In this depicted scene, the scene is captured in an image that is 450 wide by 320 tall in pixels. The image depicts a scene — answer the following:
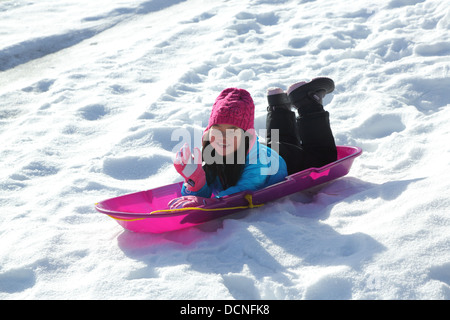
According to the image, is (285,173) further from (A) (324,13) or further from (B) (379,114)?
(A) (324,13)

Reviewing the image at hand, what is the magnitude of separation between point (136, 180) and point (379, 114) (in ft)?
6.13

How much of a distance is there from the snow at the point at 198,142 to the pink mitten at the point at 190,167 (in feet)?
0.77

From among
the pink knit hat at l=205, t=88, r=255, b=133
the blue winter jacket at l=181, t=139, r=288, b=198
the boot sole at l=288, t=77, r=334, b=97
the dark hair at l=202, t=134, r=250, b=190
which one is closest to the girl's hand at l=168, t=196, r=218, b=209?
the blue winter jacket at l=181, t=139, r=288, b=198

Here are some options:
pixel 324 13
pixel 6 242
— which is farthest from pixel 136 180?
pixel 324 13

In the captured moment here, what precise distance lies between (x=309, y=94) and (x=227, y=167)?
0.70m

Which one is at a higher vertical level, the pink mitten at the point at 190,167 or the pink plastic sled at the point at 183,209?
the pink mitten at the point at 190,167

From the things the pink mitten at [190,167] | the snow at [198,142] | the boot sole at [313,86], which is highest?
the boot sole at [313,86]

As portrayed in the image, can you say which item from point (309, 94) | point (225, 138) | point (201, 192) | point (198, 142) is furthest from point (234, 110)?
point (198, 142)

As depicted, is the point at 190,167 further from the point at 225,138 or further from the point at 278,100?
the point at 278,100

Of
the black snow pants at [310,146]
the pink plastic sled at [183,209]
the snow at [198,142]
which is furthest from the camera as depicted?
the black snow pants at [310,146]

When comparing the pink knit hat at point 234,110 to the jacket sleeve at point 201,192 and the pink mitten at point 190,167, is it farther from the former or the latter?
the jacket sleeve at point 201,192

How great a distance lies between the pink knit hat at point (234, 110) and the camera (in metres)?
2.49

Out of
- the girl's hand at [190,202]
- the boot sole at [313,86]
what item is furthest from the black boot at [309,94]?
the girl's hand at [190,202]

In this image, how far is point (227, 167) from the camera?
2613 millimetres
